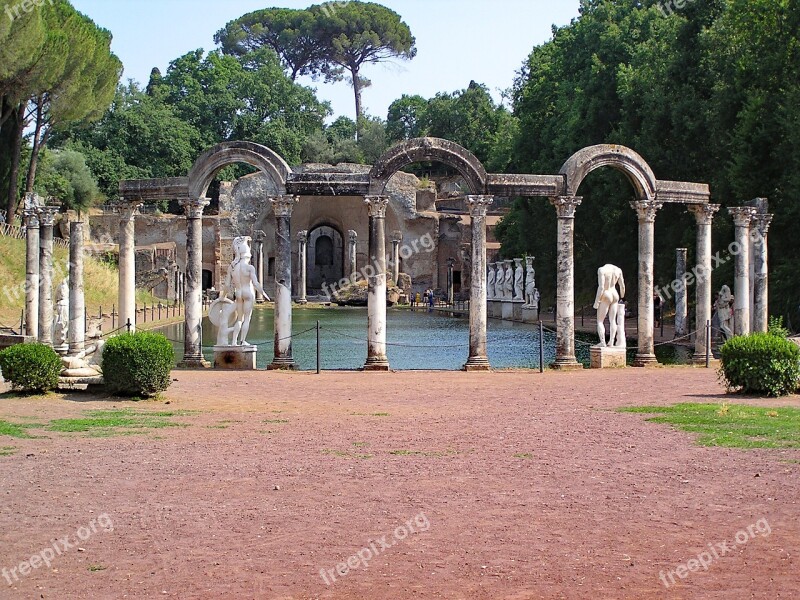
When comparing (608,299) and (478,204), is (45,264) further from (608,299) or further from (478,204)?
(608,299)

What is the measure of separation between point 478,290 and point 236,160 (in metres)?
5.26

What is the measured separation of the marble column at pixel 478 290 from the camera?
20188mm

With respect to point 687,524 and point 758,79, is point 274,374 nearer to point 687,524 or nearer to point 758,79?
point 687,524

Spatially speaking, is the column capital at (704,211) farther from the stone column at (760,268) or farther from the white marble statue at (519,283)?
the white marble statue at (519,283)

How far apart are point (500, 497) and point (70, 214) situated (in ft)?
166

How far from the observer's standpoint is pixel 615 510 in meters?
8.45

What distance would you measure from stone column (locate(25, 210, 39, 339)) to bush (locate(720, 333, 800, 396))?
52.6ft

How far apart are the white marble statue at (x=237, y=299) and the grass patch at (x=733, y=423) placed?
27.7 feet

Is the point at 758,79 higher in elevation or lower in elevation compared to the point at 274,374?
higher

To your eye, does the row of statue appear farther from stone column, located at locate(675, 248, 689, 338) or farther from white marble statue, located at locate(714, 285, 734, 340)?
white marble statue, located at locate(714, 285, 734, 340)

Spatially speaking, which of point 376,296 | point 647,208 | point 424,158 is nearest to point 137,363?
point 376,296

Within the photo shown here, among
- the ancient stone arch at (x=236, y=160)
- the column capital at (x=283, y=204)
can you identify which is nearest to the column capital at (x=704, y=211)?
the column capital at (x=283, y=204)

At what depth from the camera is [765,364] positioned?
1502cm

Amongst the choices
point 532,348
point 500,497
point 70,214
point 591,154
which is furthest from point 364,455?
point 70,214
